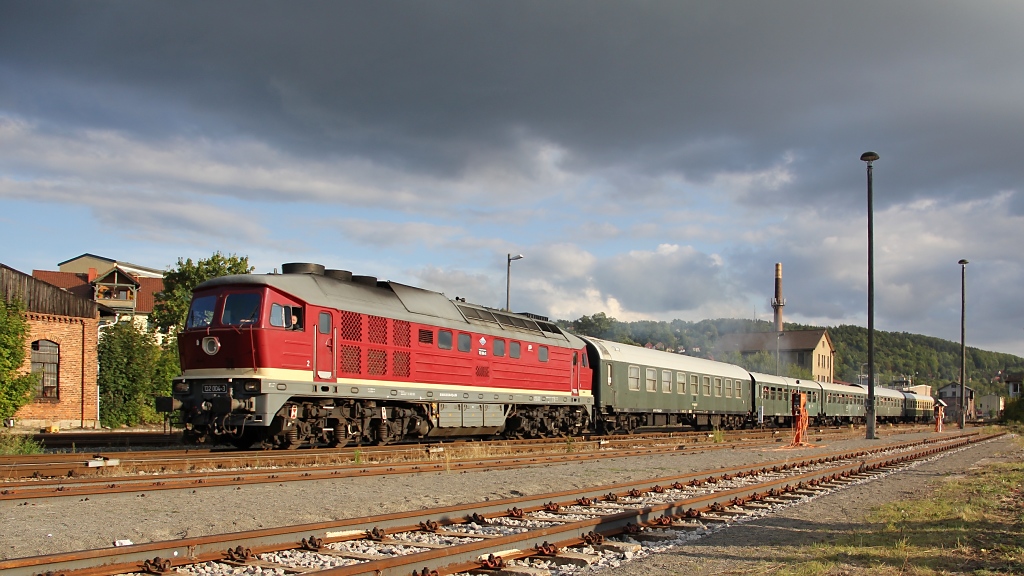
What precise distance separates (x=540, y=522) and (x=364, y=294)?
10.8 m

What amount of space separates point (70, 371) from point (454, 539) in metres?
32.3

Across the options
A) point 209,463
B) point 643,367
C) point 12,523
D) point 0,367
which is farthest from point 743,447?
point 0,367

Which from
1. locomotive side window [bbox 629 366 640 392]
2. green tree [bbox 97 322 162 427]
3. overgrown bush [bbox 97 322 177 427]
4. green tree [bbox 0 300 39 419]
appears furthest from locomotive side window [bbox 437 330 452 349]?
green tree [bbox 97 322 162 427]

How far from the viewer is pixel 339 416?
1878 centimetres

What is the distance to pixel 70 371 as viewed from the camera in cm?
3544

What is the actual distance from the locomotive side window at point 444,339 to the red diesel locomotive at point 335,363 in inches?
1.6

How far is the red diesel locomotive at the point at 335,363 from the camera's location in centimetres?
1691

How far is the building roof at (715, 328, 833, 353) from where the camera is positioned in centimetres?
12854

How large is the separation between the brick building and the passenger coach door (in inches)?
850

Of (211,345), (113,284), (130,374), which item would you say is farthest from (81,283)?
(211,345)

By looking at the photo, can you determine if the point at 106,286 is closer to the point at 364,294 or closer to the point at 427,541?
the point at 364,294

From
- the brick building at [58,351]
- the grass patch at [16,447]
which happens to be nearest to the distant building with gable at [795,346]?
the brick building at [58,351]

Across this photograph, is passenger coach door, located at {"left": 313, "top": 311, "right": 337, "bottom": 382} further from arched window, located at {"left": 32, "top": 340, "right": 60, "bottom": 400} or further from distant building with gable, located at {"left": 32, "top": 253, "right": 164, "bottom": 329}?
distant building with gable, located at {"left": 32, "top": 253, "right": 164, "bottom": 329}

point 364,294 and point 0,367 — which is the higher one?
point 364,294
